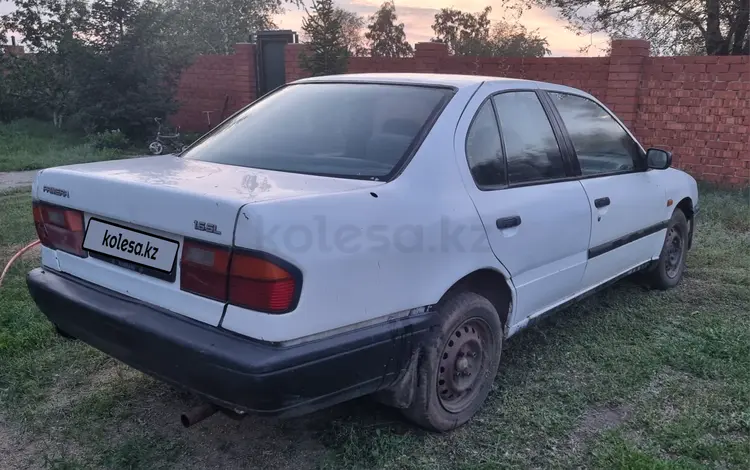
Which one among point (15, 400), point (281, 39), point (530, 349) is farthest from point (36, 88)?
point (530, 349)

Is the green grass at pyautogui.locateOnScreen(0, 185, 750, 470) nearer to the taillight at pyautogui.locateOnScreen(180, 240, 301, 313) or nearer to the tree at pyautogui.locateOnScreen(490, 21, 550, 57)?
the taillight at pyautogui.locateOnScreen(180, 240, 301, 313)

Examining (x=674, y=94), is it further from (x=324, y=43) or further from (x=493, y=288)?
(x=493, y=288)

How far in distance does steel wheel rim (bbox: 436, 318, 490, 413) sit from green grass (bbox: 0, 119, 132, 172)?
9.08 meters

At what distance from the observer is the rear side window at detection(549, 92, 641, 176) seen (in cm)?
366

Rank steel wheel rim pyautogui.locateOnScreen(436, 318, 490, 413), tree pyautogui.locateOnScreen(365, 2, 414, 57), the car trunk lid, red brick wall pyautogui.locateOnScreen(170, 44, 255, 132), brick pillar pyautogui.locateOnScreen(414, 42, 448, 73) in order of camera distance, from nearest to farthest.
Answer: the car trunk lid, steel wheel rim pyautogui.locateOnScreen(436, 318, 490, 413), brick pillar pyautogui.locateOnScreen(414, 42, 448, 73), red brick wall pyautogui.locateOnScreen(170, 44, 255, 132), tree pyautogui.locateOnScreen(365, 2, 414, 57)

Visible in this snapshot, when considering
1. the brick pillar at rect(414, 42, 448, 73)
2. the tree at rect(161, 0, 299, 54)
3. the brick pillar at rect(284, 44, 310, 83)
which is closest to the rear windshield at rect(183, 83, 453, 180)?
the brick pillar at rect(414, 42, 448, 73)

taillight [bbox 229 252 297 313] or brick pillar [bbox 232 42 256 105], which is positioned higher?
brick pillar [bbox 232 42 256 105]

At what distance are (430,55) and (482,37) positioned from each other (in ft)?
32.9

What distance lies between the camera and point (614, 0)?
10.5 meters

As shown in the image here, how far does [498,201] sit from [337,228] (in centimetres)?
100

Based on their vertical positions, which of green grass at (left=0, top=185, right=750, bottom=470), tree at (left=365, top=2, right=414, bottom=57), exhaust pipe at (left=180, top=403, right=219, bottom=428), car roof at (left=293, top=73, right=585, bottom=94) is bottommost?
green grass at (left=0, top=185, right=750, bottom=470)

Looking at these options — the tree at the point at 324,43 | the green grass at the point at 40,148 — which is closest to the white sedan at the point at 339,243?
the tree at the point at 324,43

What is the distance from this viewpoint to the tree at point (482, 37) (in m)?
16.3

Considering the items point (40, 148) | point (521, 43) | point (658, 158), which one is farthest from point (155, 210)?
point (521, 43)
